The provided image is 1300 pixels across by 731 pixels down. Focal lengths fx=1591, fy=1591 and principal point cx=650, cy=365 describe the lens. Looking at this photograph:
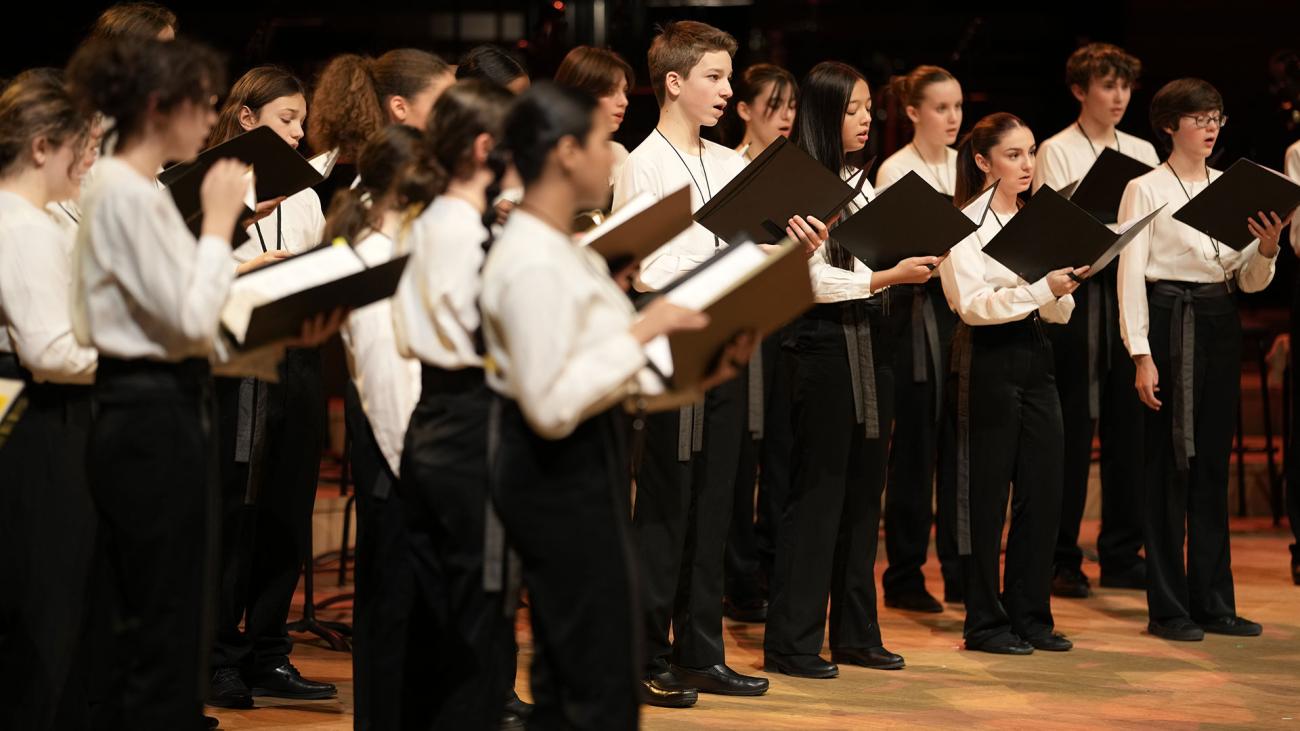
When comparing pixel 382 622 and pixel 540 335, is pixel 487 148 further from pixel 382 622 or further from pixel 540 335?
pixel 382 622

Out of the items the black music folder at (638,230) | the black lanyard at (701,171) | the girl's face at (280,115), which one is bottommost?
the black music folder at (638,230)

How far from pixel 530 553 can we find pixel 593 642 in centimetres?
16

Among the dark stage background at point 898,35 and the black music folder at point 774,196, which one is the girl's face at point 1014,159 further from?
the dark stage background at point 898,35

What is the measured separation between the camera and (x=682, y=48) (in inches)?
162

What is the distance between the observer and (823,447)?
4199mm

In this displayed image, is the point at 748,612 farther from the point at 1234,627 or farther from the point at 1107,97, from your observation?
the point at 1107,97

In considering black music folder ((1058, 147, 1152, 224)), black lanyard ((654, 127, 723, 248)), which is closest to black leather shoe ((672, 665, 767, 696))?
black lanyard ((654, 127, 723, 248))

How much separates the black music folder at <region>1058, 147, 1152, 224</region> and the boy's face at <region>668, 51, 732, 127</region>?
140cm

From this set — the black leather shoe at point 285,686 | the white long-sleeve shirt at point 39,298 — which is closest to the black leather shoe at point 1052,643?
the black leather shoe at point 285,686

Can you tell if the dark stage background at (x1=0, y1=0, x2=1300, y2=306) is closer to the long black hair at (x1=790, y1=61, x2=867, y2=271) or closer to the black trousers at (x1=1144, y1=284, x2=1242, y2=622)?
the black trousers at (x1=1144, y1=284, x2=1242, y2=622)

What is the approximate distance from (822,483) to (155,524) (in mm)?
2091

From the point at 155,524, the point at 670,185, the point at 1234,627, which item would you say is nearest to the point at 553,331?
the point at 155,524

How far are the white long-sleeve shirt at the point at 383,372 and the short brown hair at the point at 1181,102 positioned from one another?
2708mm

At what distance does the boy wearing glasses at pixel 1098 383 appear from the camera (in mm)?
5238
